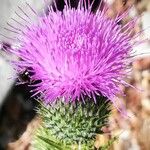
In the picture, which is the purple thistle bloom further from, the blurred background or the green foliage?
the blurred background

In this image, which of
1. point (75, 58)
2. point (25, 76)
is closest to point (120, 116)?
point (25, 76)

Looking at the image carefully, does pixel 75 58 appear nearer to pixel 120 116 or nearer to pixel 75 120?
pixel 75 120

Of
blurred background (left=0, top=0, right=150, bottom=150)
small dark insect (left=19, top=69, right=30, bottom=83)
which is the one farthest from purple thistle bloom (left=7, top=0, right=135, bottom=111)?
blurred background (left=0, top=0, right=150, bottom=150)

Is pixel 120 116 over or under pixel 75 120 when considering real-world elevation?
over

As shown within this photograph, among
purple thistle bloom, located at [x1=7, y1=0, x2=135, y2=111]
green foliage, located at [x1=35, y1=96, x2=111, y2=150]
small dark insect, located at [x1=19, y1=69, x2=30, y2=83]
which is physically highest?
purple thistle bloom, located at [x1=7, y1=0, x2=135, y2=111]

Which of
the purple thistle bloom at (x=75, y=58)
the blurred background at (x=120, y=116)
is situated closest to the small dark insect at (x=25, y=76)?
the purple thistle bloom at (x=75, y=58)
